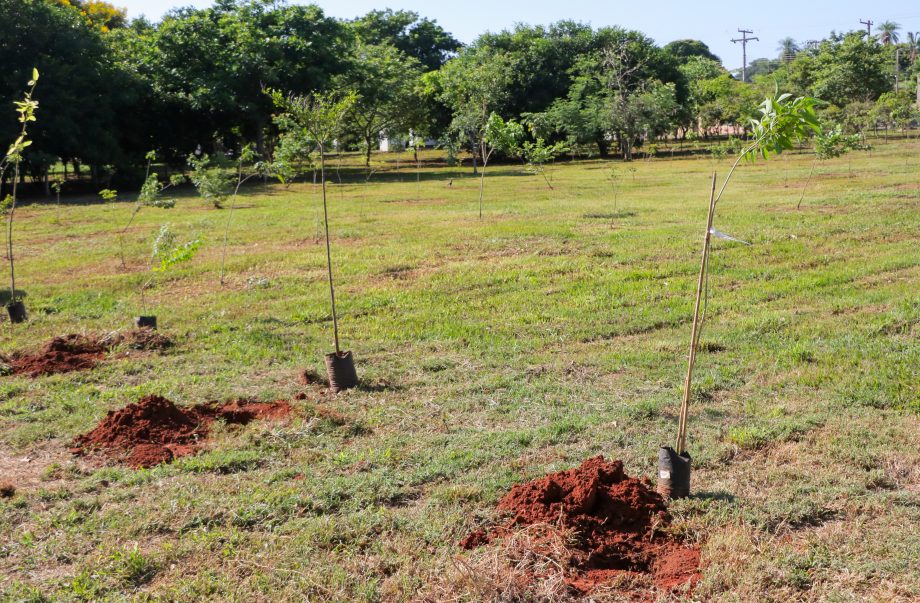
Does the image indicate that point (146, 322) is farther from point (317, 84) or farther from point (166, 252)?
point (317, 84)

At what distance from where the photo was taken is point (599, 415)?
20.5ft

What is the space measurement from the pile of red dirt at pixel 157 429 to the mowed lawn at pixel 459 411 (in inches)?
7.3

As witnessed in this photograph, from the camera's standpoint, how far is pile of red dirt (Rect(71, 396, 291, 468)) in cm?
579

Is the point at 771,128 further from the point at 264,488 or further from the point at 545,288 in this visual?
the point at 545,288

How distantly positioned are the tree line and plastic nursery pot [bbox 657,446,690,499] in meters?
9.38

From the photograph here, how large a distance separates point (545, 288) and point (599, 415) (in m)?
5.21

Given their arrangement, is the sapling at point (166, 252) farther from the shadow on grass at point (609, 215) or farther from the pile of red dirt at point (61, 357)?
the shadow on grass at point (609, 215)

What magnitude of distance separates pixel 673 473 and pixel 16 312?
30.1 feet

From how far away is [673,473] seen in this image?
15.5 feet

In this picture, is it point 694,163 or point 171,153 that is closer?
point 171,153

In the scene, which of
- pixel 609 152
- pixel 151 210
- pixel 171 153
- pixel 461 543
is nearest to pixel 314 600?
pixel 461 543

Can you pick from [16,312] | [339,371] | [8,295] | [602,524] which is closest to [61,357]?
[16,312]

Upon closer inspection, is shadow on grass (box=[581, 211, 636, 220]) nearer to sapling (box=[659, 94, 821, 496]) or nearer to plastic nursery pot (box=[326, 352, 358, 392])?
plastic nursery pot (box=[326, 352, 358, 392])

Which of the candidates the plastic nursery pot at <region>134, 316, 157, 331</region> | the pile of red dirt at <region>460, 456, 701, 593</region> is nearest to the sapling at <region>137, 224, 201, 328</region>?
the plastic nursery pot at <region>134, 316, 157, 331</region>
